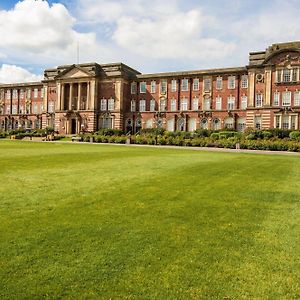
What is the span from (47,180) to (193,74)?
2199 inches

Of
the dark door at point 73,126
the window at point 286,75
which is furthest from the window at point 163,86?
the window at point 286,75

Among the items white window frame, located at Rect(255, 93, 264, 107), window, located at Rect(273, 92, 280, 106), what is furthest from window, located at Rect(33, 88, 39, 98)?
window, located at Rect(273, 92, 280, 106)

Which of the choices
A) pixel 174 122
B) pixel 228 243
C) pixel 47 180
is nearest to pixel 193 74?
pixel 174 122

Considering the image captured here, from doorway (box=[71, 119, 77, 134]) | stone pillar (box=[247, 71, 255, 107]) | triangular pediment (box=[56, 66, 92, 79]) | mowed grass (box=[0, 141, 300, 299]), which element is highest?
triangular pediment (box=[56, 66, 92, 79])

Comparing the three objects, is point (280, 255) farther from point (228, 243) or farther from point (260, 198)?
point (260, 198)

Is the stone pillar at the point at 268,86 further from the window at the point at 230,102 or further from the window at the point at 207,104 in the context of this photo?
the window at the point at 207,104

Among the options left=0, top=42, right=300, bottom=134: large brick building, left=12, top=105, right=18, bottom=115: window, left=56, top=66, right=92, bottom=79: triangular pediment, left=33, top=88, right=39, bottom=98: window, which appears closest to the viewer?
left=0, top=42, right=300, bottom=134: large brick building

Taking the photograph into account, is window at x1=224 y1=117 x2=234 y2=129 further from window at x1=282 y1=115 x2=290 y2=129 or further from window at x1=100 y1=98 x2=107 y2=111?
window at x1=100 y1=98 x2=107 y2=111

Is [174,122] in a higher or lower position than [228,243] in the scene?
higher

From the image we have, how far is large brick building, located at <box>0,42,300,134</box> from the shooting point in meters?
54.3

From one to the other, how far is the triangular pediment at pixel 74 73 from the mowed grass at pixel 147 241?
61.7 meters

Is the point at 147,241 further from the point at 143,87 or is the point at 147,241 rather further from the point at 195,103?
the point at 143,87

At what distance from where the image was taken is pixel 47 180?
39.1 ft

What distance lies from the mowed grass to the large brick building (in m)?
47.6
